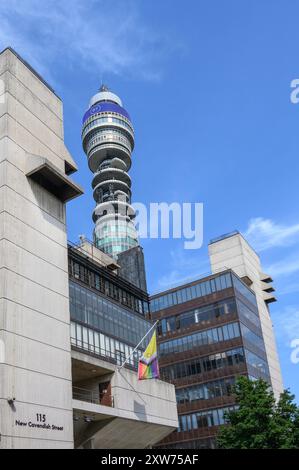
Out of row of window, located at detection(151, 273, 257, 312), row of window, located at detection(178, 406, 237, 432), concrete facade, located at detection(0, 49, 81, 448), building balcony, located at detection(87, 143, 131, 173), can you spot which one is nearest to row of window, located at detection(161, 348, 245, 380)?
row of window, located at detection(178, 406, 237, 432)

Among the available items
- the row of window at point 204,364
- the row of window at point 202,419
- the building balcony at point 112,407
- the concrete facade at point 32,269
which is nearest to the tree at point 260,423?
the building balcony at point 112,407

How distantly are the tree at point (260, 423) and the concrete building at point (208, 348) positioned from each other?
35.9 meters

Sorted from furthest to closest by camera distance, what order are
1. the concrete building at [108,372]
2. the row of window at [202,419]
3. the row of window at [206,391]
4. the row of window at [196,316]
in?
the row of window at [196,316] → the row of window at [206,391] → the row of window at [202,419] → the concrete building at [108,372]

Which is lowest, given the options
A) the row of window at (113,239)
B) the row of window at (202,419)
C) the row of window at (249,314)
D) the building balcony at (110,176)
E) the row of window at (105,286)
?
the row of window at (202,419)

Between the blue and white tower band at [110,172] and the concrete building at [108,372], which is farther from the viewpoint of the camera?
the blue and white tower band at [110,172]

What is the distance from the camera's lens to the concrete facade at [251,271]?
10506cm

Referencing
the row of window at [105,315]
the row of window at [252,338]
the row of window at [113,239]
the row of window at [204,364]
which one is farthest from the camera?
the row of window at [113,239]

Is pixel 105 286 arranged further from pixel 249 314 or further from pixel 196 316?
pixel 249 314

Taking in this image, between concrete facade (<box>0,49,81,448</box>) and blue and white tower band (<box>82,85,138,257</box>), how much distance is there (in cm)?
13447

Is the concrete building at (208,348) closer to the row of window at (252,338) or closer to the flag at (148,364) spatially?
the row of window at (252,338)

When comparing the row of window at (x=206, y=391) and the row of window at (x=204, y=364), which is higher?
the row of window at (x=204, y=364)

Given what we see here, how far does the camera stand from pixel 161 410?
54688 millimetres

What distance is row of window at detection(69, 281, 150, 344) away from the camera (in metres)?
47.4
